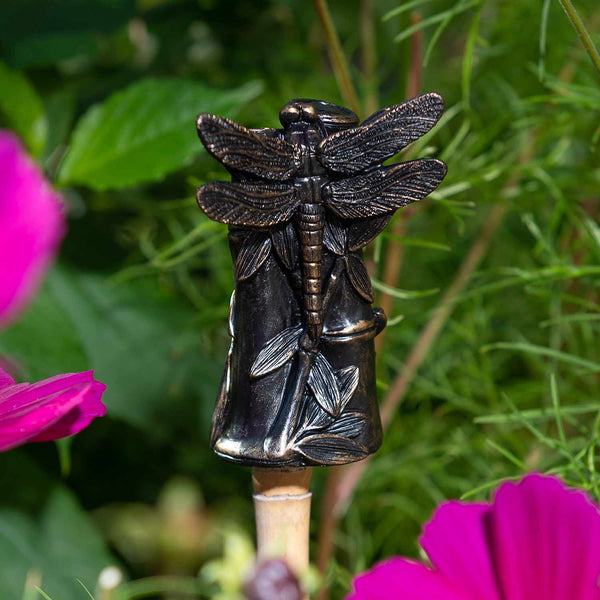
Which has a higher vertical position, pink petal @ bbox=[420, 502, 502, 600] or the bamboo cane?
pink petal @ bbox=[420, 502, 502, 600]

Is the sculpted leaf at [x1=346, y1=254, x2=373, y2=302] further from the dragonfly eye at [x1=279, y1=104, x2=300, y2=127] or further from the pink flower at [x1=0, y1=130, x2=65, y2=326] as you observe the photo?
the pink flower at [x1=0, y1=130, x2=65, y2=326]

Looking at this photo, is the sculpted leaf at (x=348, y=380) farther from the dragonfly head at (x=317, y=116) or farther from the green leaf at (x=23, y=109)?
the green leaf at (x=23, y=109)

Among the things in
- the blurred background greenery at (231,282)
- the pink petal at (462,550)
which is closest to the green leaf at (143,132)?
the blurred background greenery at (231,282)

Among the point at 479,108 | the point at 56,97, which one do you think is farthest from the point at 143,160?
the point at 479,108

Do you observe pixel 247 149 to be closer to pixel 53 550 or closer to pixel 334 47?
pixel 334 47

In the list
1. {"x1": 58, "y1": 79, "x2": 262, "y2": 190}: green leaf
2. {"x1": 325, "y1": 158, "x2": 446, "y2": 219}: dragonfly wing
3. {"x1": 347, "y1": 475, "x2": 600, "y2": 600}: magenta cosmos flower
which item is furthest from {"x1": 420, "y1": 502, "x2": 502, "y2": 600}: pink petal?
{"x1": 58, "y1": 79, "x2": 262, "y2": 190}: green leaf

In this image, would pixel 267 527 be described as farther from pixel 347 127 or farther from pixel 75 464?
pixel 75 464

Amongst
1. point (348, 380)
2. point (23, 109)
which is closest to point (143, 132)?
point (23, 109)
